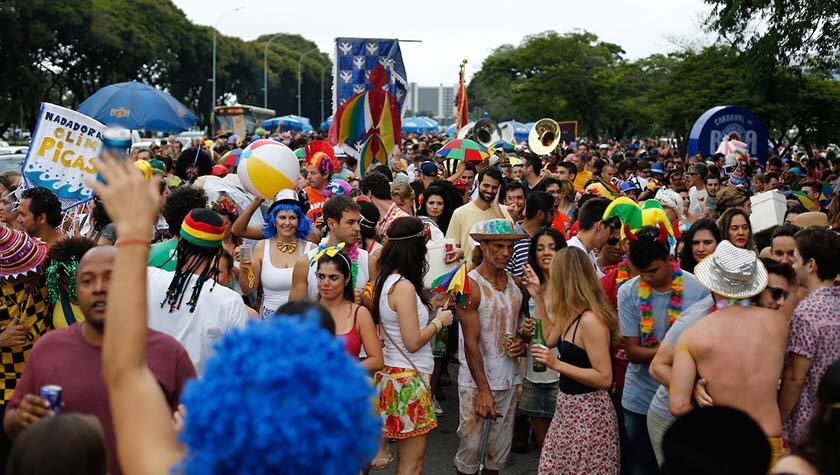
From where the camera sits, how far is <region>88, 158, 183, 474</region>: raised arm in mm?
2275

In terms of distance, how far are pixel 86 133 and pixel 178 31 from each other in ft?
189

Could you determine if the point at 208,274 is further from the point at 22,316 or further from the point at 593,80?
the point at 593,80

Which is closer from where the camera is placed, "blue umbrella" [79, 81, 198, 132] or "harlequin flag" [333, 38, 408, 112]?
"harlequin flag" [333, 38, 408, 112]

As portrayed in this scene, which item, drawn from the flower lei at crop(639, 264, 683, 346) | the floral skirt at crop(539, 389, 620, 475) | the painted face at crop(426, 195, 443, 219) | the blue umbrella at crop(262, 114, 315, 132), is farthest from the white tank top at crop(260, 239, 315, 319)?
the blue umbrella at crop(262, 114, 315, 132)

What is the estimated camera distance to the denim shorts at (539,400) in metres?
6.02

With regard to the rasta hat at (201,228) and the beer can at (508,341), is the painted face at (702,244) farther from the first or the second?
the rasta hat at (201,228)

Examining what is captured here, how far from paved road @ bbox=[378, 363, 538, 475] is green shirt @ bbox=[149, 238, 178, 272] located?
230cm

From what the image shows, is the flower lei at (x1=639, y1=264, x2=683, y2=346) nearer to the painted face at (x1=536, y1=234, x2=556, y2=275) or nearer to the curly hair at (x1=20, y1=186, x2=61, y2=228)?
the painted face at (x1=536, y1=234, x2=556, y2=275)

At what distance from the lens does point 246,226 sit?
7.34 meters

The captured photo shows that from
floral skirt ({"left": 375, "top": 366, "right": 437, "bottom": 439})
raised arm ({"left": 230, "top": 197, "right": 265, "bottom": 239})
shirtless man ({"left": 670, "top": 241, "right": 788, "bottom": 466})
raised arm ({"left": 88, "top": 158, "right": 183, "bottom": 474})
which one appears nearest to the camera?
raised arm ({"left": 88, "top": 158, "right": 183, "bottom": 474})

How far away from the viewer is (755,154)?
19000 mm

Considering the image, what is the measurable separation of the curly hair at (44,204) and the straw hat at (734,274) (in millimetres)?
4132

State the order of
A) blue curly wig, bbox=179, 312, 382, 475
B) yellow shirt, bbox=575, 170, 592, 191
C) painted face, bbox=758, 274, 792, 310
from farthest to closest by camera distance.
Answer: yellow shirt, bbox=575, 170, 592, 191 < painted face, bbox=758, 274, 792, 310 < blue curly wig, bbox=179, 312, 382, 475

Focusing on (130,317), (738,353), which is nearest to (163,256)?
(130,317)
